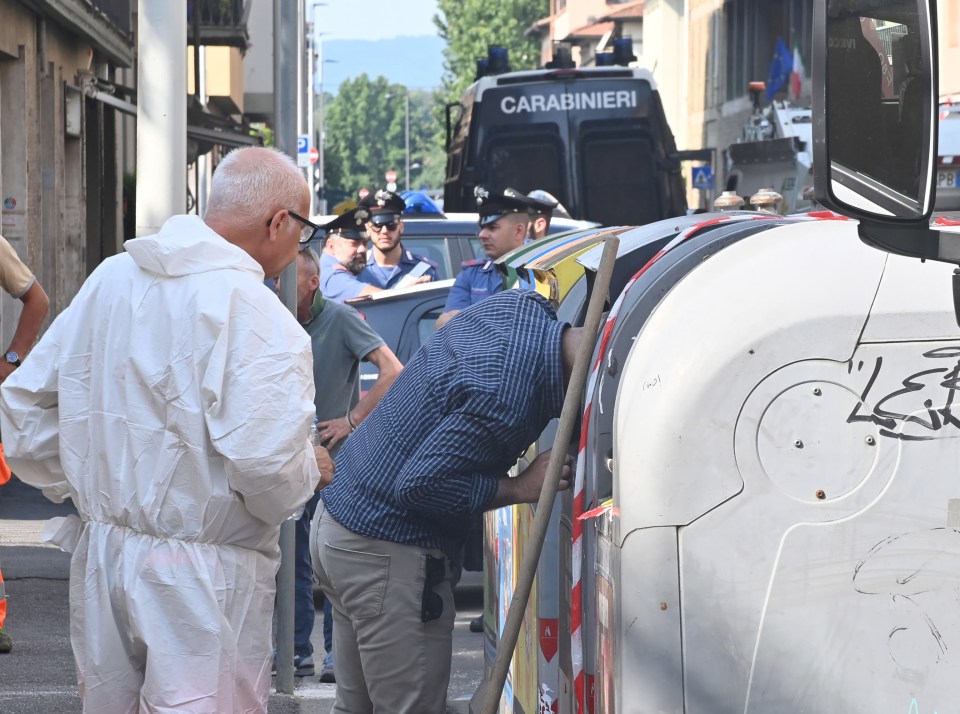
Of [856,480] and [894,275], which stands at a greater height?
[894,275]

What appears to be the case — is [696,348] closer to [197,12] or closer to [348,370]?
[348,370]

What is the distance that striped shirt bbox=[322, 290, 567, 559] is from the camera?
357 cm

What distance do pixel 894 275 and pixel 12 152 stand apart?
1247 centimetres

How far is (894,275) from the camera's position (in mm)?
2729

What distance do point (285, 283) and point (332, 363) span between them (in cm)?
56

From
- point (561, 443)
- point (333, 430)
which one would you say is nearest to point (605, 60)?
point (333, 430)

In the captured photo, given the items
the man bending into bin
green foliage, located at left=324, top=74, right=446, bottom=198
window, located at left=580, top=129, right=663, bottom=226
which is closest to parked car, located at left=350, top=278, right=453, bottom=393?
the man bending into bin

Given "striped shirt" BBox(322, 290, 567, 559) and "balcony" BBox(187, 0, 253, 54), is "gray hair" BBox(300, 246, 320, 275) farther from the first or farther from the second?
"balcony" BBox(187, 0, 253, 54)

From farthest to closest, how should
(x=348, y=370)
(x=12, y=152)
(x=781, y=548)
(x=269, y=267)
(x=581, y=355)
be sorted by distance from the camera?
(x=12, y=152) → (x=348, y=370) → (x=269, y=267) → (x=581, y=355) → (x=781, y=548)

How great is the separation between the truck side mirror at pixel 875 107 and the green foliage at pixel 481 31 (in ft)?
251

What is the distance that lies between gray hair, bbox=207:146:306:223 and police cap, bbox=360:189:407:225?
5.51m

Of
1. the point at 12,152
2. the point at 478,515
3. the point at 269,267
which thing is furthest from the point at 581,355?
the point at 12,152

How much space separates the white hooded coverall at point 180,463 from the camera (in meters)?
3.37

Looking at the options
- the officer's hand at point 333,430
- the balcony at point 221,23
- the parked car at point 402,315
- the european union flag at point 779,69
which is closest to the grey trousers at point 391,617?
the officer's hand at point 333,430
